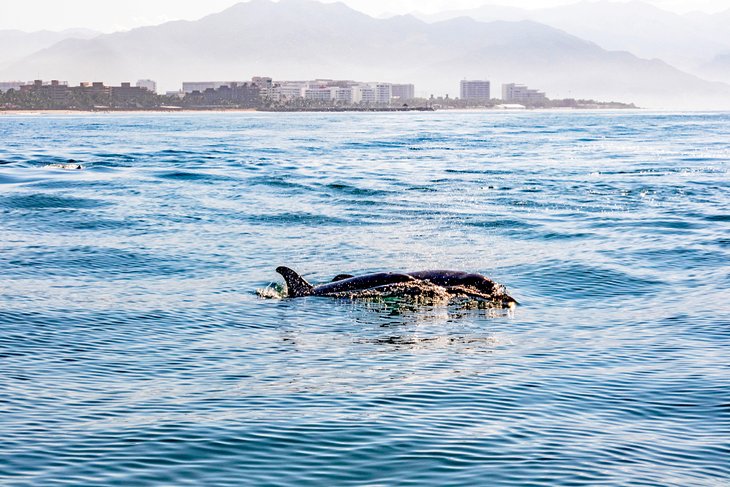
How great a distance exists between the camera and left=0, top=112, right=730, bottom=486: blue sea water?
457 inches

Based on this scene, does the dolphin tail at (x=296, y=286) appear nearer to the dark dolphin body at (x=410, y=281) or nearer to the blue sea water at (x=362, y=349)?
the dark dolphin body at (x=410, y=281)

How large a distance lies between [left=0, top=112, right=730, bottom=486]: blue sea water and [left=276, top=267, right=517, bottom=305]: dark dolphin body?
63 centimetres

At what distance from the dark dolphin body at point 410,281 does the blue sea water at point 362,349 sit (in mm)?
635

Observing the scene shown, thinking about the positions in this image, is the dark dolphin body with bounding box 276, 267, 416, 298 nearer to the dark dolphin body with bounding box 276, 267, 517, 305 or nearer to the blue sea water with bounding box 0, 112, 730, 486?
the dark dolphin body with bounding box 276, 267, 517, 305

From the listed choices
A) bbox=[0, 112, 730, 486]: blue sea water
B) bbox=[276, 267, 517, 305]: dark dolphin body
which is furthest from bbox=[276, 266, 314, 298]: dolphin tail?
bbox=[0, 112, 730, 486]: blue sea water

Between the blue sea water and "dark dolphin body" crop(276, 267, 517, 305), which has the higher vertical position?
"dark dolphin body" crop(276, 267, 517, 305)

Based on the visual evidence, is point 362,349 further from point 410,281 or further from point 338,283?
point 338,283

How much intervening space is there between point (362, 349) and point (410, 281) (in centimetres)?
489

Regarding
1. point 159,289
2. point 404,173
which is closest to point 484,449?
point 159,289

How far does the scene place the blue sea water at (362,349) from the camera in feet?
38.1

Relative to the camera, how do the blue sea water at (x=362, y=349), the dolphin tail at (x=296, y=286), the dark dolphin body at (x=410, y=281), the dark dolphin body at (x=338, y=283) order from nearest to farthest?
the blue sea water at (x=362, y=349)
the dark dolphin body at (x=410, y=281)
the dark dolphin body at (x=338, y=283)
the dolphin tail at (x=296, y=286)

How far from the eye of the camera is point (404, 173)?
190 ft

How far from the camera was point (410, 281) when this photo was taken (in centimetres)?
2183

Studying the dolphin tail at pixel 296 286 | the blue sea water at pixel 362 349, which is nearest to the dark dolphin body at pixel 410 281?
the dolphin tail at pixel 296 286
